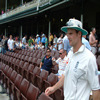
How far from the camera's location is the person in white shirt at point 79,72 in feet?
5.05

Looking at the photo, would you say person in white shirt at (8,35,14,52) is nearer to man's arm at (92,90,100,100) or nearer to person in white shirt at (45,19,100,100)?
person in white shirt at (45,19,100,100)

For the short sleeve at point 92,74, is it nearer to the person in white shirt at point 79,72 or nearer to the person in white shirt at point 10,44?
the person in white shirt at point 79,72

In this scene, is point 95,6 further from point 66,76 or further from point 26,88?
point 66,76

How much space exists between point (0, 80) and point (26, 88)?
277 centimetres

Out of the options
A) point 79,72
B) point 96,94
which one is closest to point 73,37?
point 79,72

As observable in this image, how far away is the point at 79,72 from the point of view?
157cm

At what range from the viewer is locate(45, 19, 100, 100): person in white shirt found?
1.54 metres

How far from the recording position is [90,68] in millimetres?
1536

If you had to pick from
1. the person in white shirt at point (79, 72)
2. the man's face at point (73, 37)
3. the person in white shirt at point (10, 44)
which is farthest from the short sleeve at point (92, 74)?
the person in white shirt at point (10, 44)

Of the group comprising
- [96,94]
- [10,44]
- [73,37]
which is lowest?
[96,94]

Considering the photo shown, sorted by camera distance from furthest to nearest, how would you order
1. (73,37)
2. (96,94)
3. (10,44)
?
(10,44) < (73,37) < (96,94)

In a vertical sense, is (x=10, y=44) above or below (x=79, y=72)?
above

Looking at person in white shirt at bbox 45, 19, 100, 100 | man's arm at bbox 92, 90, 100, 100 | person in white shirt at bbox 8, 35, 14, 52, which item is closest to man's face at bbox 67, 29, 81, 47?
person in white shirt at bbox 45, 19, 100, 100

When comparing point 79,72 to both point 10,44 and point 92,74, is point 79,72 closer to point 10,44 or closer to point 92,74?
point 92,74
